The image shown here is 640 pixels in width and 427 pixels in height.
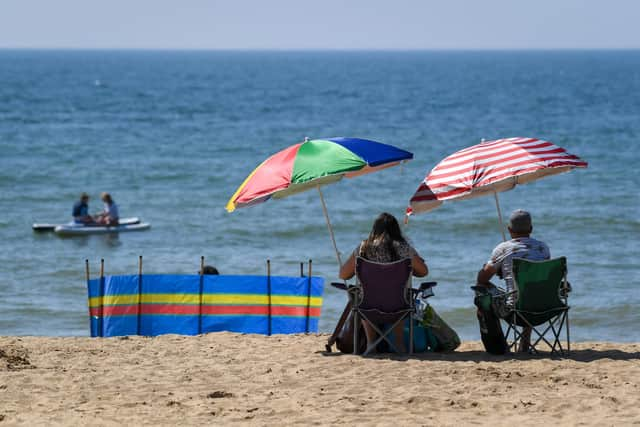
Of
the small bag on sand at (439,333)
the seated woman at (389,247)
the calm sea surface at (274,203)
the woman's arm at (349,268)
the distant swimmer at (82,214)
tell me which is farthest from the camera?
the distant swimmer at (82,214)

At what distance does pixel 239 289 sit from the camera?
30.2ft

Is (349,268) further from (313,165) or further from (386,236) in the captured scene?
(313,165)

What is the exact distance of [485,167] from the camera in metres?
7.54

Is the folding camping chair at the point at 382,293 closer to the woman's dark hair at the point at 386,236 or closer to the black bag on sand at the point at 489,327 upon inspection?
the woman's dark hair at the point at 386,236

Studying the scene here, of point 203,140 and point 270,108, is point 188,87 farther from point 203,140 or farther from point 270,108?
point 203,140

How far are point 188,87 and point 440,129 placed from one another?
47036 mm

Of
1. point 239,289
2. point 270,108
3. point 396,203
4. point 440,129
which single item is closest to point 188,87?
point 270,108

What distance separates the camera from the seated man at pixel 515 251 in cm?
734

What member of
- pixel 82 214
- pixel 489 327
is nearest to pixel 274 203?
pixel 82 214

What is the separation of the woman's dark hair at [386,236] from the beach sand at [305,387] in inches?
30.7

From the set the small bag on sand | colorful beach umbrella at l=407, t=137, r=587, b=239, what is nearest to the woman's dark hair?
colorful beach umbrella at l=407, t=137, r=587, b=239

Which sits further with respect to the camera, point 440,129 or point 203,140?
point 440,129

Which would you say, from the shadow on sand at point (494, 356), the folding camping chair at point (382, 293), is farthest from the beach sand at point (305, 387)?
the folding camping chair at point (382, 293)

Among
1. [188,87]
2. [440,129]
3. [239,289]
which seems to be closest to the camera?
[239,289]
